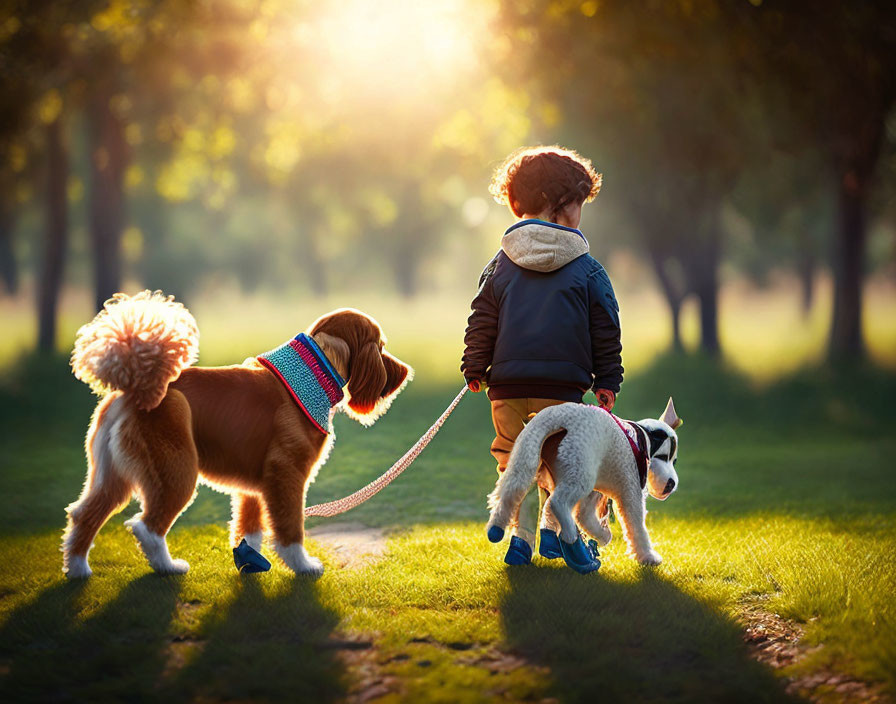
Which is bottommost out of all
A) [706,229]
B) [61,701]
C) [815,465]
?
[815,465]

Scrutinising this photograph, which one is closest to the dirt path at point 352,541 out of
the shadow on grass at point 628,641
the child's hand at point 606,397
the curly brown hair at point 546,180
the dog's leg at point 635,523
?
the shadow on grass at point 628,641

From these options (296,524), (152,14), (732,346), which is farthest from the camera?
(732,346)

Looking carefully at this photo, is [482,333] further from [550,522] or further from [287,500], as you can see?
[287,500]

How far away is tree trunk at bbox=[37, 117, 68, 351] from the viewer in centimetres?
1769

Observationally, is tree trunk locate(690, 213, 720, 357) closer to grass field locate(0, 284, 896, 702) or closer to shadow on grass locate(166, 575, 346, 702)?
grass field locate(0, 284, 896, 702)

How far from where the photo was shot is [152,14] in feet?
47.3

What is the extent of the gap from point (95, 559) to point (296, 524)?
56.6 inches

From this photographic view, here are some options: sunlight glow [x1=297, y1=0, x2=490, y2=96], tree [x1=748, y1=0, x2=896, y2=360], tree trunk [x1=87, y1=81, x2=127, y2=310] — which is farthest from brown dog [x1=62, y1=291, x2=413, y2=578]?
tree trunk [x1=87, y1=81, x2=127, y2=310]

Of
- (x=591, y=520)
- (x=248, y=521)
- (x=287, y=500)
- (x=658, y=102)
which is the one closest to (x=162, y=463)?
(x=287, y=500)

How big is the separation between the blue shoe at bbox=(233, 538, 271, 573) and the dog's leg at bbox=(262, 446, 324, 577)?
207mm

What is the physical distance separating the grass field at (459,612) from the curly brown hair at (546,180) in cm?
207

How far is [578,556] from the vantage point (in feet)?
15.5

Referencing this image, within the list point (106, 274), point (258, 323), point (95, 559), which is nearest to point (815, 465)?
point (95, 559)

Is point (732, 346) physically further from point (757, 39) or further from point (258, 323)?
point (258, 323)
